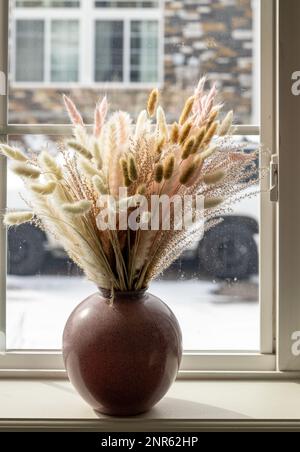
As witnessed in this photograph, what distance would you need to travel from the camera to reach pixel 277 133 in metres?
1.51

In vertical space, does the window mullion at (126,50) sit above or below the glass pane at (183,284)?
above

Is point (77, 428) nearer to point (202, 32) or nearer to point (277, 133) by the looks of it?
point (277, 133)

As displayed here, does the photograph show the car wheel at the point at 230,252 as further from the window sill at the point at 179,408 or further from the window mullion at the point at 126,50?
the window mullion at the point at 126,50

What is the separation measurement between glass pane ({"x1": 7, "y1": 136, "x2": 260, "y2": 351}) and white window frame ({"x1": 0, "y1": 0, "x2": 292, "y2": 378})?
0.02m

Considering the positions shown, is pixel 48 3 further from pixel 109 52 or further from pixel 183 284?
pixel 183 284

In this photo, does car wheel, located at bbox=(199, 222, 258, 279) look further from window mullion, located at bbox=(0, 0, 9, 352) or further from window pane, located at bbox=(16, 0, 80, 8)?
window pane, located at bbox=(16, 0, 80, 8)

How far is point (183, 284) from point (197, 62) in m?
0.54

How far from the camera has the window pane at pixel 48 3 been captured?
5.19 feet

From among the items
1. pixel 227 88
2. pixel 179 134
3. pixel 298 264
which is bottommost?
pixel 298 264

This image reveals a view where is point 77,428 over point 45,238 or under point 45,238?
under

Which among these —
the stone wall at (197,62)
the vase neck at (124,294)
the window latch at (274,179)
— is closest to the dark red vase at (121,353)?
the vase neck at (124,294)

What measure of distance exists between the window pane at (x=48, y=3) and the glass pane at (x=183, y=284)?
12.9 inches
